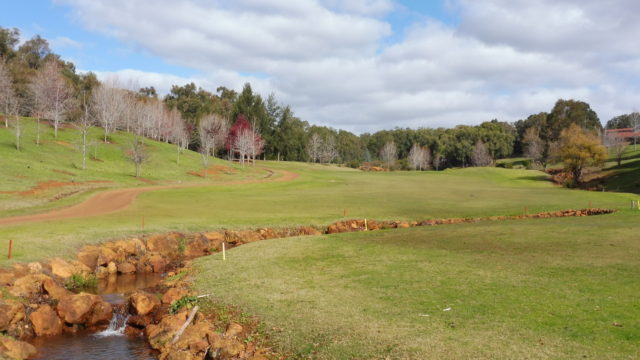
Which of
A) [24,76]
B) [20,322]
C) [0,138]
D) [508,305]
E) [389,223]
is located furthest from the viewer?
[24,76]

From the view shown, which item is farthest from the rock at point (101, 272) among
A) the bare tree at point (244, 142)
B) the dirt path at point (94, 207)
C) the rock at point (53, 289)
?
the bare tree at point (244, 142)

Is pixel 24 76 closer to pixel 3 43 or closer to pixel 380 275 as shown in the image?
pixel 3 43

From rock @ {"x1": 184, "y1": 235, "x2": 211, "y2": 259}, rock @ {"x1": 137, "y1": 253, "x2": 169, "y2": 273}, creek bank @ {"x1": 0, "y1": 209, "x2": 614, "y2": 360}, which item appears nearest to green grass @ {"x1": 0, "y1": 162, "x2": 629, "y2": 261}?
creek bank @ {"x1": 0, "y1": 209, "x2": 614, "y2": 360}

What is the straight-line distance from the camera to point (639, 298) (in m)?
14.8

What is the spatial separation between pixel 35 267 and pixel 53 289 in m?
2.49

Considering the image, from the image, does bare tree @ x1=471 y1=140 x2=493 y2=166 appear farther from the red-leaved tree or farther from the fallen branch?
the fallen branch

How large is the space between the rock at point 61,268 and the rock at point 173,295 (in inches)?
245

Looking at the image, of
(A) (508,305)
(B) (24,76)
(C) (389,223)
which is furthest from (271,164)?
(A) (508,305)

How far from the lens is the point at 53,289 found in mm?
19656

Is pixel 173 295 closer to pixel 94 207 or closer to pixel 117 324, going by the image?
pixel 117 324

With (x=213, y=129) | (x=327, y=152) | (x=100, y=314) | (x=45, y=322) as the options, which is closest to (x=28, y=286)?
(x=45, y=322)

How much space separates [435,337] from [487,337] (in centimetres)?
128

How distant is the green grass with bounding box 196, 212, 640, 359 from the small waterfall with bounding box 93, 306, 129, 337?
9.74ft

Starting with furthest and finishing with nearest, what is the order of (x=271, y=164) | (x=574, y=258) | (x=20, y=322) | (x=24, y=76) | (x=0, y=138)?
1. (x=271, y=164)
2. (x=24, y=76)
3. (x=0, y=138)
4. (x=574, y=258)
5. (x=20, y=322)
